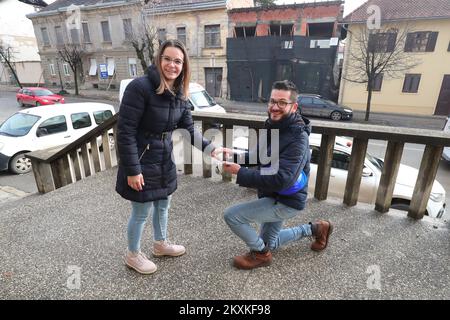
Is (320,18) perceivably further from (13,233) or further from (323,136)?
(13,233)

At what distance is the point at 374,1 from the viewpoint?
1958 centimetres

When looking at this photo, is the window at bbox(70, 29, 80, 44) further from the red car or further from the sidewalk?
the sidewalk

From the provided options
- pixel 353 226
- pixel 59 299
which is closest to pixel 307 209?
pixel 353 226

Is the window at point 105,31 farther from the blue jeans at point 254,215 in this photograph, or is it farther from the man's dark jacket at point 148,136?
the blue jeans at point 254,215

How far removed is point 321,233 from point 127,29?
2841 cm

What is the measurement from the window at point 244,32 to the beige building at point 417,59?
691 cm

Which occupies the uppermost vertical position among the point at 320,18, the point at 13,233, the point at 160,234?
the point at 320,18

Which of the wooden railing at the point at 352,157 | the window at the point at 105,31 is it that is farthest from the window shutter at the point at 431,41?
the window at the point at 105,31

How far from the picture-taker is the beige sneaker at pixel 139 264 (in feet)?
7.60

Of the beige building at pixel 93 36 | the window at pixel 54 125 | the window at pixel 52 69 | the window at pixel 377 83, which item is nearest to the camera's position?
the window at pixel 54 125

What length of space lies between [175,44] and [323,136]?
2.03m

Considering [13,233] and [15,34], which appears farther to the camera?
[15,34]

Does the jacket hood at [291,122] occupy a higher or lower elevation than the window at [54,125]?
higher

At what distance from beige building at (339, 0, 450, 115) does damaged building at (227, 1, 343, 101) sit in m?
1.44
